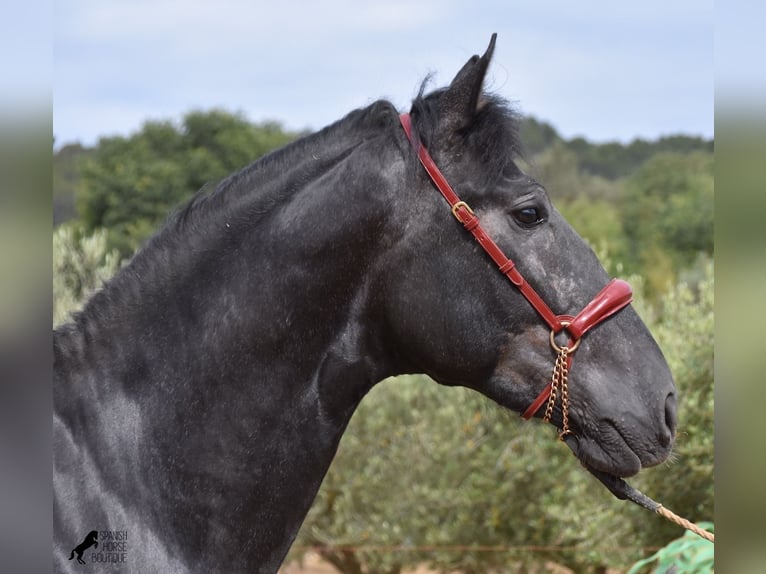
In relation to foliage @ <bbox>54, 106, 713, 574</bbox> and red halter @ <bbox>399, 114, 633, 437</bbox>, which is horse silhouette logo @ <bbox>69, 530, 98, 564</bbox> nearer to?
red halter @ <bbox>399, 114, 633, 437</bbox>

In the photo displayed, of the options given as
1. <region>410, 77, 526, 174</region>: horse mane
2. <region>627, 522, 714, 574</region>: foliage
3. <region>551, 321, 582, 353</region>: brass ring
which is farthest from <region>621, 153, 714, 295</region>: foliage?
<region>551, 321, 582, 353</region>: brass ring

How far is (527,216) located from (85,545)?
155cm

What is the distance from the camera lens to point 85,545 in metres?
2.16

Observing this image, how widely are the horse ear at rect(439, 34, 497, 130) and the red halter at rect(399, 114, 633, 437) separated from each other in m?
0.20

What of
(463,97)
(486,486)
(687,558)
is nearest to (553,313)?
(463,97)

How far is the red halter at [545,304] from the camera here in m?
2.41

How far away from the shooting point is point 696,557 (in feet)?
15.1

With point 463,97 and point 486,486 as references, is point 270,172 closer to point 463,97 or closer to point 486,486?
point 463,97

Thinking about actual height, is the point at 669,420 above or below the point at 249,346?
below

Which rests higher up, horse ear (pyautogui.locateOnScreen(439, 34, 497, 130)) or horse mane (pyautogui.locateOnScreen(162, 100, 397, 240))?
horse mane (pyautogui.locateOnScreen(162, 100, 397, 240))

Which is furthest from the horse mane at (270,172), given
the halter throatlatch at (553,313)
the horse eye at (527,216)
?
the horse eye at (527,216)

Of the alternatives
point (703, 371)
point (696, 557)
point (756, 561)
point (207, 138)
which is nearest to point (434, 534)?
point (703, 371)

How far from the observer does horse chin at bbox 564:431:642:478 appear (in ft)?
7.85

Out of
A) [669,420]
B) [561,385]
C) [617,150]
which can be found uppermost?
[617,150]
